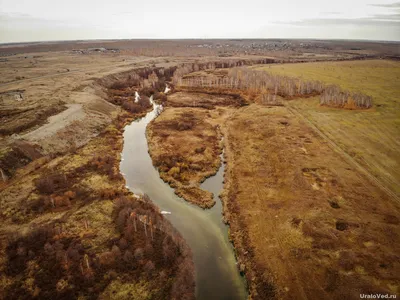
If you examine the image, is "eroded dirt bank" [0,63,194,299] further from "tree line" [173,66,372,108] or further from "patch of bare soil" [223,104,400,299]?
"tree line" [173,66,372,108]

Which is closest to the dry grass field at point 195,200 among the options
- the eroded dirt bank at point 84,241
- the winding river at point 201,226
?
the eroded dirt bank at point 84,241

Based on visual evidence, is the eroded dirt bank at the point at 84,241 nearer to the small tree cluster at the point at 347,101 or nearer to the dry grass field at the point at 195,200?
the dry grass field at the point at 195,200

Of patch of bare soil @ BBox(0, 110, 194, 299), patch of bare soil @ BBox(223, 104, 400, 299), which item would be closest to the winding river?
patch of bare soil @ BBox(223, 104, 400, 299)

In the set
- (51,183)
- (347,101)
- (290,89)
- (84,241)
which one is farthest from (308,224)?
(290,89)

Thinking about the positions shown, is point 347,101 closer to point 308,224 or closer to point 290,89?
point 290,89

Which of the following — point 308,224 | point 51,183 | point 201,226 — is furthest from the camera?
point 51,183
